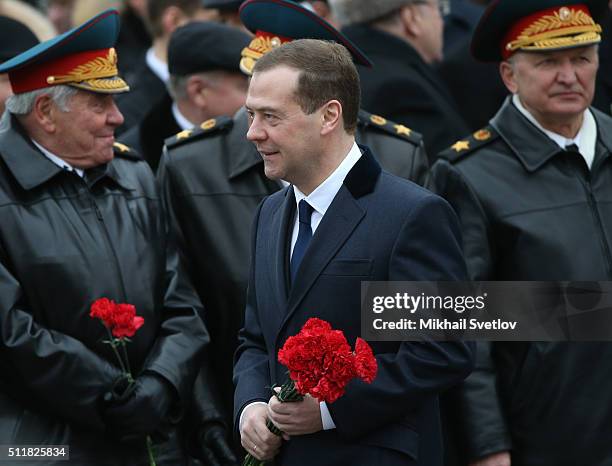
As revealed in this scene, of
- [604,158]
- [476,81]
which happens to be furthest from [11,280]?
[476,81]

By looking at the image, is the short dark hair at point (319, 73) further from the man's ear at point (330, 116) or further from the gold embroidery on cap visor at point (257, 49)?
the gold embroidery on cap visor at point (257, 49)

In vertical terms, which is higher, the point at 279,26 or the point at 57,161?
the point at 279,26

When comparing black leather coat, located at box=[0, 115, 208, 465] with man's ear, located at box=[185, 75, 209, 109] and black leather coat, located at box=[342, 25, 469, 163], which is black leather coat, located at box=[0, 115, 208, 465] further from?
black leather coat, located at box=[342, 25, 469, 163]

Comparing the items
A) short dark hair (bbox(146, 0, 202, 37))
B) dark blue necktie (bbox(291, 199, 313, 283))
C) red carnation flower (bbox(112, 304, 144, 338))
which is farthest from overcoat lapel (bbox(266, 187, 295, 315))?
short dark hair (bbox(146, 0, 202, 37))

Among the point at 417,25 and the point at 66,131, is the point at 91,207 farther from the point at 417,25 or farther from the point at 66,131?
the point at 417,25

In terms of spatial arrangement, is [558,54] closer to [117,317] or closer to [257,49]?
[257,49]

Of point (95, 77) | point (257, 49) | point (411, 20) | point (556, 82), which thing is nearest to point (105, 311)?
point (95, 77)

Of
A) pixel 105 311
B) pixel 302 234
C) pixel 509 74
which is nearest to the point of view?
pixel 302 234

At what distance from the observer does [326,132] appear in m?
4.44

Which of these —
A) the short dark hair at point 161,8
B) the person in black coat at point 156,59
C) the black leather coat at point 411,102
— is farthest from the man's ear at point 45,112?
the short dark hair at point 161,8

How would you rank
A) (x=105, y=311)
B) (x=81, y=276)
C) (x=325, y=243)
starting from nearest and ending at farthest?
1. (x=325, y=243)
2. (x=105, y=311)
3. (x=81, y=276)

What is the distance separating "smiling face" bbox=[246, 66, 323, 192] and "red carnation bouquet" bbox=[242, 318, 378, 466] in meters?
0.65

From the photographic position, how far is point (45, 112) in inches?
219

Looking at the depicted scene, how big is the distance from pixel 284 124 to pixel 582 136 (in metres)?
1.96
